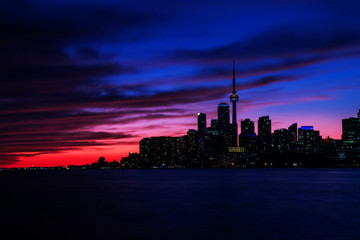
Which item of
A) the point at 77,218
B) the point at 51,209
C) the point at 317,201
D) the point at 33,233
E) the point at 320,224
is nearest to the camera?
the point at 33,233

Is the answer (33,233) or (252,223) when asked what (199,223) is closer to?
(252,223)

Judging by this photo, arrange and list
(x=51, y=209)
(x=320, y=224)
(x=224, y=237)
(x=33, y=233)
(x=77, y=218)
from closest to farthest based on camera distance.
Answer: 1. (x=224, y=237)
2. (x=33, y=233)
3. (x=320, y=224)
4. (x=77, y=218)
5. (x=51, y=209)

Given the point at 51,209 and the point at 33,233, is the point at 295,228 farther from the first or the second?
the point at 51,209

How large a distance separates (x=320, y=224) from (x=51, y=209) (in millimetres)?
39261

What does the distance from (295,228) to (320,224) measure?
14.9ft

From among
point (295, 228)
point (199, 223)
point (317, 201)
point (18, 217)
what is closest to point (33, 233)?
point (18, 217)

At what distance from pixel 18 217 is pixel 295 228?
34.6 meters

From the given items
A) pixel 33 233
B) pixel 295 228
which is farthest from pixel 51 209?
pixel 295 228

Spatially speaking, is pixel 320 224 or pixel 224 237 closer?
pixel 224 237

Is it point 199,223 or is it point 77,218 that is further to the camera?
point 77,218

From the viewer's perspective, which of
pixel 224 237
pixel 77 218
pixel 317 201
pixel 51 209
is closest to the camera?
pixel 224 237

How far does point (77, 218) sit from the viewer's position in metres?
51.5

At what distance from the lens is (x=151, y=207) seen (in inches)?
2510

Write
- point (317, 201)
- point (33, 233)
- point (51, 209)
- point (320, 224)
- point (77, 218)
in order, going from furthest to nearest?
point (317, 201) → point (51, 209) → point (77, 218) → point (320, 224) → point (33, 233)
